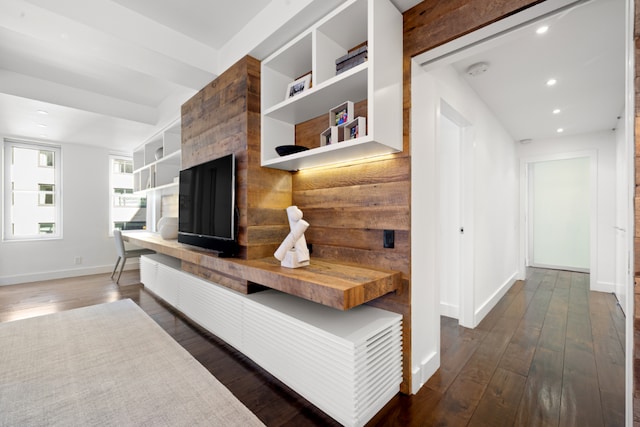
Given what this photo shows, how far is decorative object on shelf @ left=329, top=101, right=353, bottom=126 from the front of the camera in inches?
68.5

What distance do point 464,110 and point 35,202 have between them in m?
6.69

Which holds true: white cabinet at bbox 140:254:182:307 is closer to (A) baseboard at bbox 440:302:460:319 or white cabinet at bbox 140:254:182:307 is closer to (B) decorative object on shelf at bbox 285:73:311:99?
(B) decorative object on shelf at bbox 285:73:311:99

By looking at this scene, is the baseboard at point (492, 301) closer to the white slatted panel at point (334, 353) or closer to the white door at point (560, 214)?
the white slatted panel at point (334, 353)

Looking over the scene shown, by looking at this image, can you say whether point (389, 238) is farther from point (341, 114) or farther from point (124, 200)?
point (124, 200)

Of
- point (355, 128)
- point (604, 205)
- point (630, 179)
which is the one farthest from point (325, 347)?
point (604, 205)

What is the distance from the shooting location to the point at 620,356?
2.14 meters

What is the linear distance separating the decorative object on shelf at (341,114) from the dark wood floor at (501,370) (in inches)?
68.1

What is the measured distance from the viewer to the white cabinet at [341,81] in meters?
1.50

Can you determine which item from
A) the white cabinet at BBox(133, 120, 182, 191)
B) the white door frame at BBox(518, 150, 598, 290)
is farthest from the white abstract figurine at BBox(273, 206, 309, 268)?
the white door frame at BBox(518, 150, 598, 290)

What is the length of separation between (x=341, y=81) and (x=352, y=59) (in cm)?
18

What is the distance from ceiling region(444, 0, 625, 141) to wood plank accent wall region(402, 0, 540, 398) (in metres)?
0.18

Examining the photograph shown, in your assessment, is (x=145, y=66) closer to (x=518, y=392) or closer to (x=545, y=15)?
(x=545, y=15)

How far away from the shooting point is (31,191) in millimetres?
4715

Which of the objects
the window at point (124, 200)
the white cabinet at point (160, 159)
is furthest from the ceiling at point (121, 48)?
the window at point (124, 200)
